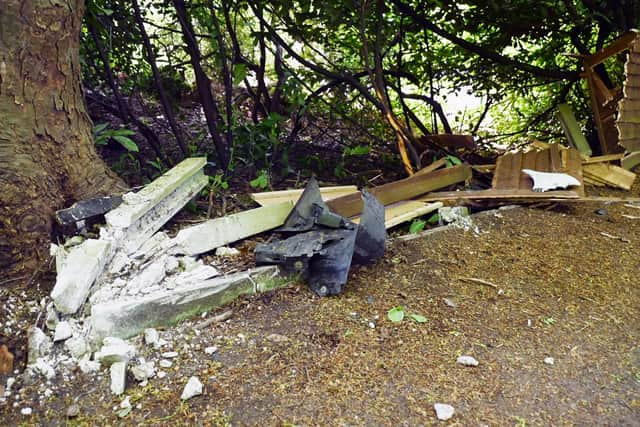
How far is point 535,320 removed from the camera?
2.07 meters

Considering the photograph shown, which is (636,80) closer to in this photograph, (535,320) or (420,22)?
(420,22)

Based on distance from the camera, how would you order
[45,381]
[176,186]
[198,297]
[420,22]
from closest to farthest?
[45,381]
[198,297]
[176,186]
[420,22]

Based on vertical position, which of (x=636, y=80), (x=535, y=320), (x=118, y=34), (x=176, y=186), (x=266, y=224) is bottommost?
(x=535, y=320)

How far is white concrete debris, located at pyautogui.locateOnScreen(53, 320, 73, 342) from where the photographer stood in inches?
68.0

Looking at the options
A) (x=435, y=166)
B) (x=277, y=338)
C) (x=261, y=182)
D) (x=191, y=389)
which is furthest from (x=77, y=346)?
(x=435, y=166)

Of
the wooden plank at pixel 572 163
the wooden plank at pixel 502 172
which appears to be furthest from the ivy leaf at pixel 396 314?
the wooden plank at pixel 572 163

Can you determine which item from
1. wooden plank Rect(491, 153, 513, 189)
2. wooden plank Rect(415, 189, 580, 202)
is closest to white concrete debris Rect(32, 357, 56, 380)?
wooden plank Rect(415, 189, 580, 202)

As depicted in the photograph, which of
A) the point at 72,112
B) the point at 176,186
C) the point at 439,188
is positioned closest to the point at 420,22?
the point at 439,188

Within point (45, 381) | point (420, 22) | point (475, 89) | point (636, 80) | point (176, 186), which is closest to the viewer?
point (45, 381)

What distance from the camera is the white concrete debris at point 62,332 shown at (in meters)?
1.73

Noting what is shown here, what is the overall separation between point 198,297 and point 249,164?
1.58 meters

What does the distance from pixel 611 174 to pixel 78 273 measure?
3.92m

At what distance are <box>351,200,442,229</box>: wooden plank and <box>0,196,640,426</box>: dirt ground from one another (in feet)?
1.16

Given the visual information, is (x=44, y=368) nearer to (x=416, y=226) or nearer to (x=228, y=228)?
(x=228, y=228)
